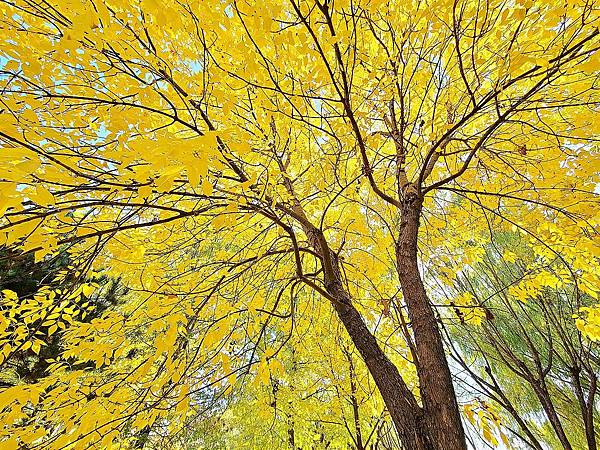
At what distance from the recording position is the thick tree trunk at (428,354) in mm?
1453

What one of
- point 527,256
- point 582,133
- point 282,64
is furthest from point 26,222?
point 527,256

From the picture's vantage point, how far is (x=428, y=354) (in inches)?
66.2

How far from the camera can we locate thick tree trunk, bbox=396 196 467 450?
1453 millimetres

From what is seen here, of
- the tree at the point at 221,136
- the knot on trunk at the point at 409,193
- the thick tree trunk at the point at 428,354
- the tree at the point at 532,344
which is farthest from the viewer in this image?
the tree at the point at 532,344

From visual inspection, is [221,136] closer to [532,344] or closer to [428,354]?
[428,354]

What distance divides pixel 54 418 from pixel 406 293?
200 centimetres

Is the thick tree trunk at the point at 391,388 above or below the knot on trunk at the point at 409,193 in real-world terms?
below

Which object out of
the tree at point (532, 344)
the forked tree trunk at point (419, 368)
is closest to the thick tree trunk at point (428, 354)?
the forked tree trunk at point (419, 368)

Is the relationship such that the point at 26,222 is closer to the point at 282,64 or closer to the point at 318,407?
the point at 282,64

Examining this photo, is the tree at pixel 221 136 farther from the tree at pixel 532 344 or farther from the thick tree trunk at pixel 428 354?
the tree at pixel 532 344

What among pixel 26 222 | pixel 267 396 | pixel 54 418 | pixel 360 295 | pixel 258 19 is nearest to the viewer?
pixel 26 222

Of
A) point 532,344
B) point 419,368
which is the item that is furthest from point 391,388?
point 532,344

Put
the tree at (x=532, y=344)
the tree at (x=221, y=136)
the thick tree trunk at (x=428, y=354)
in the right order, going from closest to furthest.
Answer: the tree at (x=221, y=136) → the thick tree trunk at (x=428, y=354) → the tree at (x=532, y=344)

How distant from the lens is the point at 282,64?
A: 1805 mm
